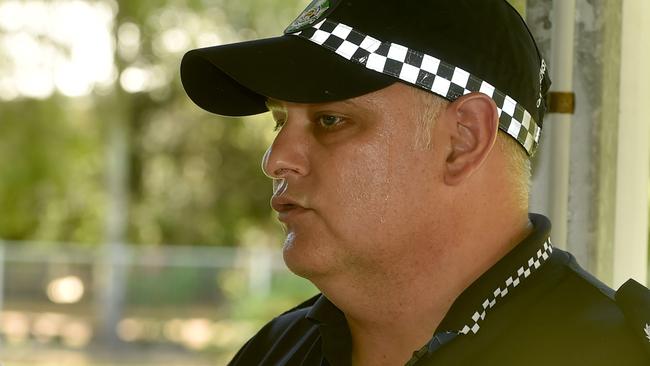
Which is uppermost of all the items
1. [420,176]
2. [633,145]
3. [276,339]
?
[633,145]

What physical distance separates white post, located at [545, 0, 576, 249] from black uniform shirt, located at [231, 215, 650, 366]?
1.05 ft

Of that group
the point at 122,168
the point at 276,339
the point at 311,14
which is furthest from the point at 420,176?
the point at 122,168

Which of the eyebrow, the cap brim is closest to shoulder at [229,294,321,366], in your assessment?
the eyebrow

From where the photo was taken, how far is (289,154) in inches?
62.0

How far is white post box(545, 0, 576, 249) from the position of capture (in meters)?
1.91

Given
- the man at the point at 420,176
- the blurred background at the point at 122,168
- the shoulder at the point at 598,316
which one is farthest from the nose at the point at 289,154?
the blurred background at the point at 122,168

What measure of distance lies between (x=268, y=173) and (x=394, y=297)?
0.27 m

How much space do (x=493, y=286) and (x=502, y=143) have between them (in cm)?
21

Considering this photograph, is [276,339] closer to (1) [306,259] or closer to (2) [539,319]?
(1) [306,259]

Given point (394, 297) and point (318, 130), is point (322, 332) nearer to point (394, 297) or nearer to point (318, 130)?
point (394, 297)

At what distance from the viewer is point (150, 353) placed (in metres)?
11.7

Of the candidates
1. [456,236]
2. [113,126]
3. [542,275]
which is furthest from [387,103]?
[113,126]

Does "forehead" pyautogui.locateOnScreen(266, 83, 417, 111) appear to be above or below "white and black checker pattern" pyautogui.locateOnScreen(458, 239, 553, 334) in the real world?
above

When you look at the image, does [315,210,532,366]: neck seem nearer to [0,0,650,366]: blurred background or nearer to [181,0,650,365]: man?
[181,0,650,365]: man
